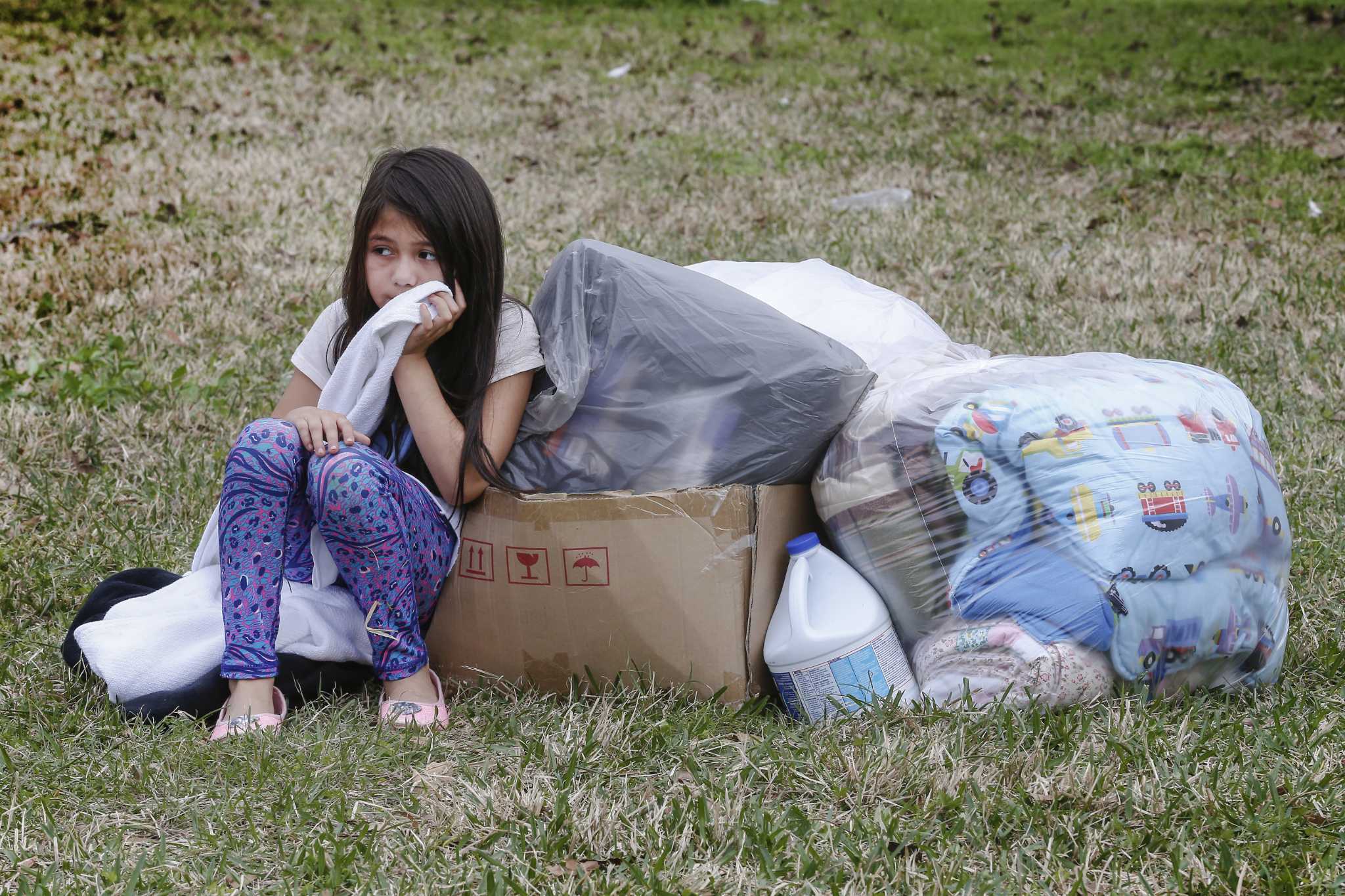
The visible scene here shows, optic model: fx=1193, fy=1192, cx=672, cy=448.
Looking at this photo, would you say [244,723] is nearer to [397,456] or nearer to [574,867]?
[397,456]

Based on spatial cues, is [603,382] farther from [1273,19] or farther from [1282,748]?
[1273,19]

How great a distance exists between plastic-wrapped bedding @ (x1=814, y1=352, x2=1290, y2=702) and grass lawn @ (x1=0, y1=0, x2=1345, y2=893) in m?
0.12

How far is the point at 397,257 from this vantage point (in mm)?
2371

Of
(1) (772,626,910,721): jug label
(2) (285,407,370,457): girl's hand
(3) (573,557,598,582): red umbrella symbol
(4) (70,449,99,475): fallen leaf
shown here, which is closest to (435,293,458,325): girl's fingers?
(2) (285,407,370,457): girl's hand

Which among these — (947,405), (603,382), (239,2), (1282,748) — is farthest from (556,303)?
(239,2)

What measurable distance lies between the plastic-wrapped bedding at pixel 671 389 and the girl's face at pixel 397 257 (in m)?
0.28

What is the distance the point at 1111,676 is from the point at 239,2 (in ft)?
38.3

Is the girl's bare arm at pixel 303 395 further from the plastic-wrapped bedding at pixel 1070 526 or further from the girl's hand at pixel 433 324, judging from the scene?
the plastic-wrapped bedding at pixel 1070 526

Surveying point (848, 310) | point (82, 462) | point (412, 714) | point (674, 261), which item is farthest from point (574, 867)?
point (674, 261)

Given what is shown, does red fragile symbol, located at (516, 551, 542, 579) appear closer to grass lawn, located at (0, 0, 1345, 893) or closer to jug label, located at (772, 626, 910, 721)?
grass lawn, located at (0, 0, 1345, 893)

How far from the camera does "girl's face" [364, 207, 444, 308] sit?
7.71 feet

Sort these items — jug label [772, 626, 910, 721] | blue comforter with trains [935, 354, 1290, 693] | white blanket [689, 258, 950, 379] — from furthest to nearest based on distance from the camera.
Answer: white blanket [689, 258, 950, 379] < jug label [772, 626, 910, 721] < blue comforter with trains [935, 354, 1290, 693]

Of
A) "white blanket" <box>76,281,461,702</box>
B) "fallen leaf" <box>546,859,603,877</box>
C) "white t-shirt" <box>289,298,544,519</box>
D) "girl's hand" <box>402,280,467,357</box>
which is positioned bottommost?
"fallen leaf" <box>546,859,603,877</box>

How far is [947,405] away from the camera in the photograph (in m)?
2.21
